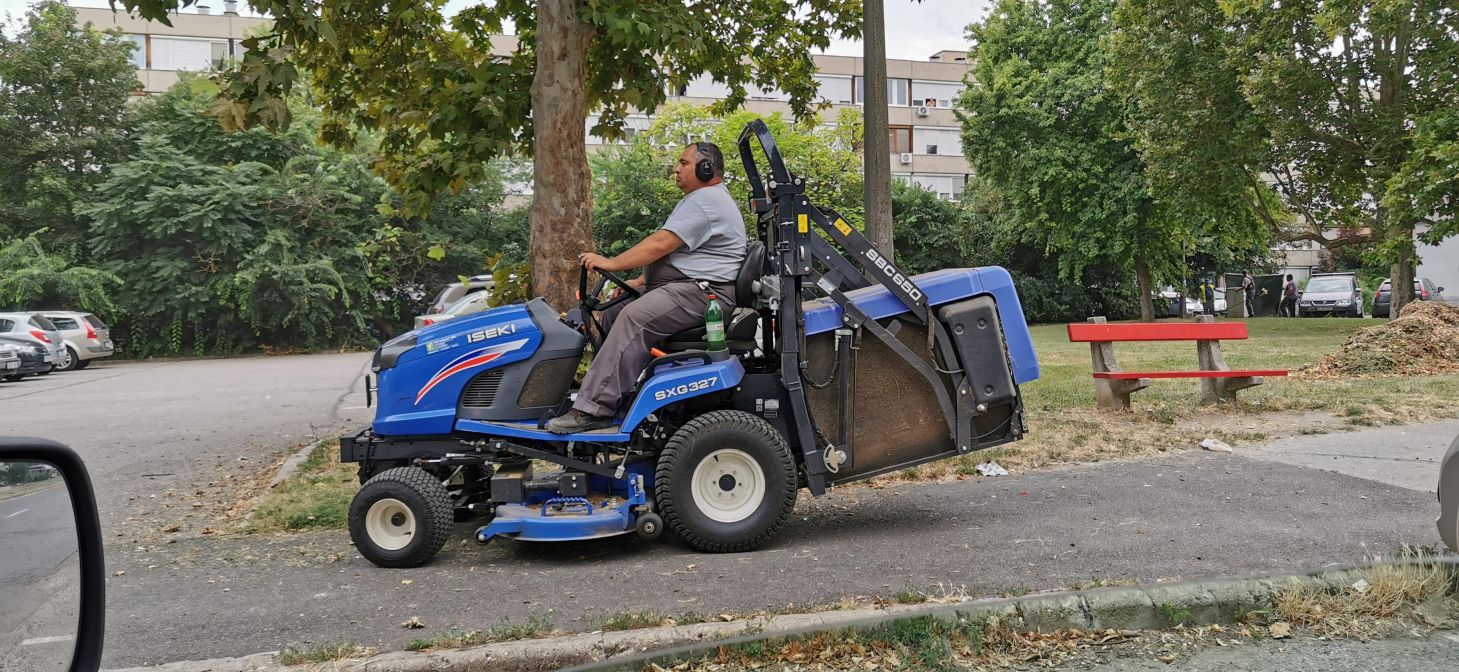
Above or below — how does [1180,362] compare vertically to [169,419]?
above

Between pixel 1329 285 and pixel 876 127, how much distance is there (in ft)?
135

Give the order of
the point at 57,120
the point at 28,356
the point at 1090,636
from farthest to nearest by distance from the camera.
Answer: the point at 57,120 < the point at 28,356 < the point at 1090,636

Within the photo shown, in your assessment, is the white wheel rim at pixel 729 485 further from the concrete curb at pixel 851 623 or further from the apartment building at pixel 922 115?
the apartment building at pixel 922 115

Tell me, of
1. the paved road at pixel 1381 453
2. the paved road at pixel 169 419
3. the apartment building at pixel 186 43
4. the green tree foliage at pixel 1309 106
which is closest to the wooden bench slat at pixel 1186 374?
the paved road at pixel 1381 453

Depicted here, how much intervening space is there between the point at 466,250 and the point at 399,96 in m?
24.4

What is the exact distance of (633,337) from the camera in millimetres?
5562

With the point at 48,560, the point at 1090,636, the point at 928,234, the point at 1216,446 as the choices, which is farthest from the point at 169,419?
the point at 928,234

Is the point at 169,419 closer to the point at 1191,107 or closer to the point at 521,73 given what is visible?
the point at 521,73

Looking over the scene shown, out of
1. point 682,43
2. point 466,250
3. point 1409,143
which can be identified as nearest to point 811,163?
point 466,250

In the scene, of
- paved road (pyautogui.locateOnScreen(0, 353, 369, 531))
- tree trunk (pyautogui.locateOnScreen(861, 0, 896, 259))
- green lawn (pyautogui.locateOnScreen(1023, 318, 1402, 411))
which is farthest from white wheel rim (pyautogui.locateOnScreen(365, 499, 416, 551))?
green lawn (pyautogui.locateOnScreen(1023, 318, 1402, 411))

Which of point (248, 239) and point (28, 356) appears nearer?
point (28, 356)

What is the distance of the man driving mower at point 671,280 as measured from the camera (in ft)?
18.2

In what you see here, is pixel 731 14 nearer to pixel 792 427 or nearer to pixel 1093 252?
pixel 792 427

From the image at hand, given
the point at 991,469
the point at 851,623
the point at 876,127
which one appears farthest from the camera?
the point at 876,127
